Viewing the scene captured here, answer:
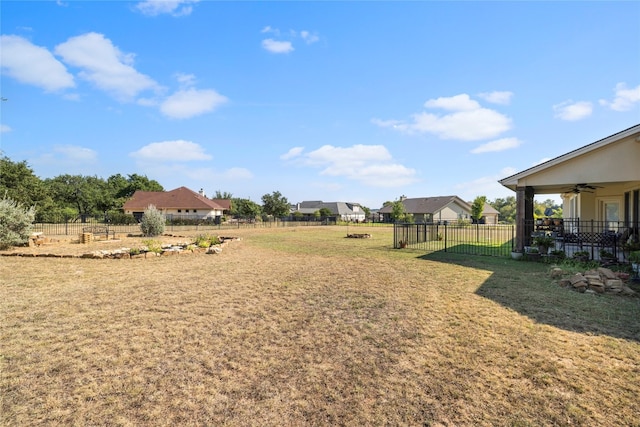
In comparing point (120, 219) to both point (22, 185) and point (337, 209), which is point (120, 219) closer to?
point (22, 185)

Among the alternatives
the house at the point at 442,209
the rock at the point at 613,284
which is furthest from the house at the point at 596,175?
the house at the point at 442,209

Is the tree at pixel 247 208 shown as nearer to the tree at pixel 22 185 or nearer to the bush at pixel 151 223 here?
the tree at pixel 22 185

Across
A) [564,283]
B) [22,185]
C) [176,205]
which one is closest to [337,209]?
[176,205]

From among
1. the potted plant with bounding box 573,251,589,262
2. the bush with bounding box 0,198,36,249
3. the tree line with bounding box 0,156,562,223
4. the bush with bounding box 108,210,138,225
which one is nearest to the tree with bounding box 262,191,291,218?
the tree line with bounding box 0,156,562,223

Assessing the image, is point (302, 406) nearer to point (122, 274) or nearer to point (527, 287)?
point (527, 287)

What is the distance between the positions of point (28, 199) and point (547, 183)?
5144 cm

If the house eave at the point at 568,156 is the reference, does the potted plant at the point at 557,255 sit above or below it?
below

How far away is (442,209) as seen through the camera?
177 ft

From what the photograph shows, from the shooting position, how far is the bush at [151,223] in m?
20.7

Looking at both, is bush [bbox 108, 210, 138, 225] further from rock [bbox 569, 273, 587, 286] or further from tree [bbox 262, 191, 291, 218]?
rock [bbox 569, 273, 587, 286]

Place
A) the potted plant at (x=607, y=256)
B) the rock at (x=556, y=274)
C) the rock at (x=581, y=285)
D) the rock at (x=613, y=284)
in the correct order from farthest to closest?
the potted plant at (x=607, y=256) < the rock at (x=556, y=274) < the rock at (x=581, y=285) < the rock at (x=613, y=284)

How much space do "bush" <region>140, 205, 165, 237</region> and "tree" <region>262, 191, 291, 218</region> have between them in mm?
34079

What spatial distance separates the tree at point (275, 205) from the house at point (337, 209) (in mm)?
22938

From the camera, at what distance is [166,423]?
2.71 m
